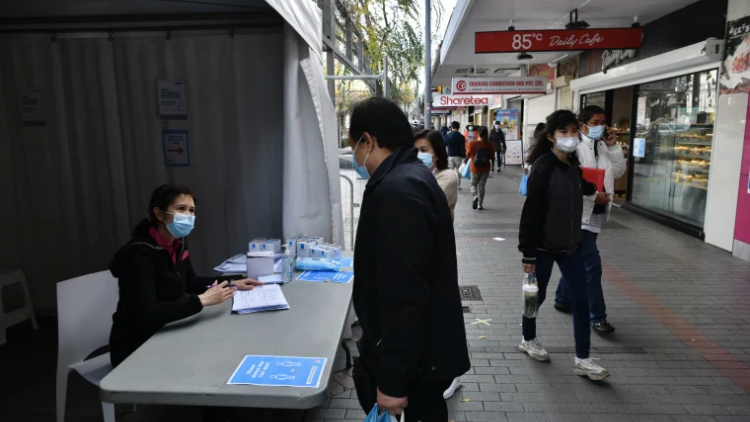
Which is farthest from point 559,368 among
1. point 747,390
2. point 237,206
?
point 237,206

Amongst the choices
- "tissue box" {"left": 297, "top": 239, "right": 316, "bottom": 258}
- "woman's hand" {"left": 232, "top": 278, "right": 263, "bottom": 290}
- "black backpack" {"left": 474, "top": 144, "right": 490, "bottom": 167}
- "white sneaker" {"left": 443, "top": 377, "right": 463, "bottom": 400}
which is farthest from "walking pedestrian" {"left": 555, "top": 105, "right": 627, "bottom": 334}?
"black backpack" {"left": 474, "top": 144, "right": 490, "bottom": 167}

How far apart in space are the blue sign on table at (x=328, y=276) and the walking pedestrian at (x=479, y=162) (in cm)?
762

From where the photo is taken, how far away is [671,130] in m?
9.08

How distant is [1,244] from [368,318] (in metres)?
4.31

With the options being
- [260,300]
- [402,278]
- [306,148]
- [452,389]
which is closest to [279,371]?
[402,278]

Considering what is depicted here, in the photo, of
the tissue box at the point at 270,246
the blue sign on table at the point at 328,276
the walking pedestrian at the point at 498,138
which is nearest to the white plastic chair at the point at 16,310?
the tissue box at the point at 270,246

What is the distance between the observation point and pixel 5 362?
392cm

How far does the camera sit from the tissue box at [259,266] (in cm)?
312

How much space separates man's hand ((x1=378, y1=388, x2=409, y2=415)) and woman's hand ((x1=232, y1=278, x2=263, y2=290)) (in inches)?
56.1

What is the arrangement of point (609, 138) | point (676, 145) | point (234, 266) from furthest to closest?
point (676, 145), point (609, 138), point (234, 266)

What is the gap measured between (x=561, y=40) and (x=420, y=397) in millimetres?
7297

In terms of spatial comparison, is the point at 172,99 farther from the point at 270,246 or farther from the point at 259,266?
the point at 259,266

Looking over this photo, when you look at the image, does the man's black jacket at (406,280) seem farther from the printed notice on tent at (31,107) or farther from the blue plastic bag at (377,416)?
the printed notice on tent at (31,107)

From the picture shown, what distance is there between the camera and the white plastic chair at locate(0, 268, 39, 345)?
13.9 feet
